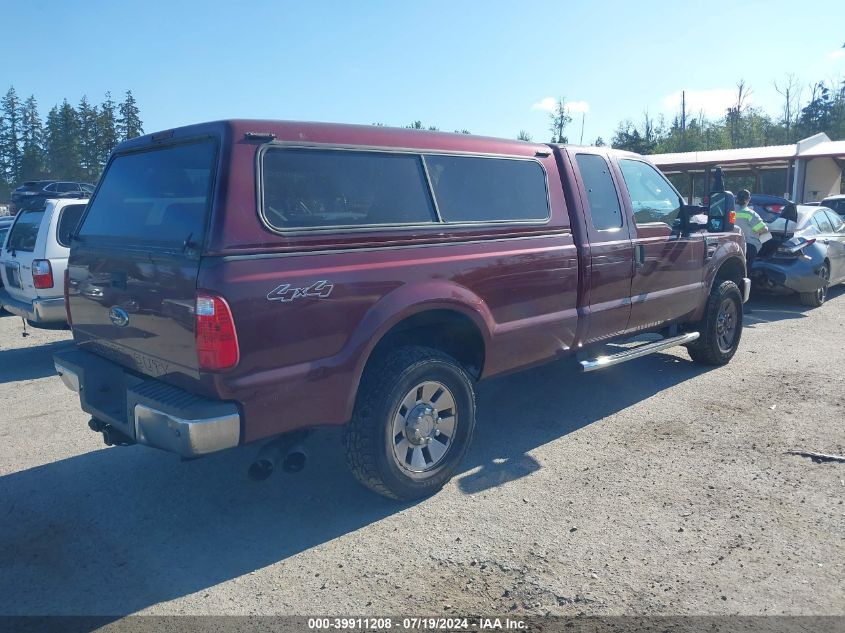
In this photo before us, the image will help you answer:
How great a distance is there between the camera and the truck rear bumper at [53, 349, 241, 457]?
3.06 metres

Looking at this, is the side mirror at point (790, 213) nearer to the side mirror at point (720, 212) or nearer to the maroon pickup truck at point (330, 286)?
the side mirror at point (720, 212)

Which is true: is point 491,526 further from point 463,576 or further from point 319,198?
point 319,198

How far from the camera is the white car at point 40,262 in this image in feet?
22.9

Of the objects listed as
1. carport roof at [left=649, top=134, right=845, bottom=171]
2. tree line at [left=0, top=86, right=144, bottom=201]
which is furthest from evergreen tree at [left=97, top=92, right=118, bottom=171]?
carport roof at [left=649, top=134, right=845, bottom=171]

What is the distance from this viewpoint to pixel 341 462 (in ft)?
15.1

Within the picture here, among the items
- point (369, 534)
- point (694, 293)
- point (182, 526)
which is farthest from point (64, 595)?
point (694, 293)

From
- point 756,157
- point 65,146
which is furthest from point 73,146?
point 756,157

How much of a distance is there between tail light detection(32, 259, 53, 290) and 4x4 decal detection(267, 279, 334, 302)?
5.13 m

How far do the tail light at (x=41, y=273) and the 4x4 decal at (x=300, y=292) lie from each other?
5.13 metres

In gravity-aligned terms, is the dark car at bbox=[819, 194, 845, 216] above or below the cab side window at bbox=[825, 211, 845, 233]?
above

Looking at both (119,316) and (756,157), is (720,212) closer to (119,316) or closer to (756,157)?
(119,316)

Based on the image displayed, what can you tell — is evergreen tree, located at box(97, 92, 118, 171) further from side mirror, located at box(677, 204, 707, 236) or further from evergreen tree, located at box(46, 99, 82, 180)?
side mirror, located at box(677, 204, 707, 236)

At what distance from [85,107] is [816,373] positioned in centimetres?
6563

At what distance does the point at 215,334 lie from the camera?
120 inches
